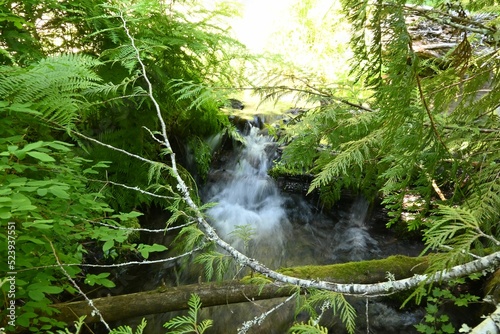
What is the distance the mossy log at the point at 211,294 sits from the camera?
9.65ft

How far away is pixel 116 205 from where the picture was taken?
3861 mm

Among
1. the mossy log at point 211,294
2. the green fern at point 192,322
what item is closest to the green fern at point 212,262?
the green fern at point 192,322

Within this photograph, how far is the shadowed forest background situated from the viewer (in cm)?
167

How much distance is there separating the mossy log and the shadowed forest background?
0.02 meters

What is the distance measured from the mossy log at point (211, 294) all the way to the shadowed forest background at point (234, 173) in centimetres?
2

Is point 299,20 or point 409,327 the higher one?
point 299,20

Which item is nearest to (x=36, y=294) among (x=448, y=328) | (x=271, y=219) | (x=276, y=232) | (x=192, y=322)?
(x=192, y=322)

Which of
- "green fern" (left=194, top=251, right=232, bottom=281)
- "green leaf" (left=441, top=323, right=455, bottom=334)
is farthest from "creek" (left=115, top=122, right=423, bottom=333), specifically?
"green fern" (left=194, top=251, right=232, bottom=281)

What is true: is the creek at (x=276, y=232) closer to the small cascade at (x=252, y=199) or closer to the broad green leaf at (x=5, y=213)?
the small cascade at (x=252, y=199)

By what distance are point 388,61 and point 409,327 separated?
13.1 ft

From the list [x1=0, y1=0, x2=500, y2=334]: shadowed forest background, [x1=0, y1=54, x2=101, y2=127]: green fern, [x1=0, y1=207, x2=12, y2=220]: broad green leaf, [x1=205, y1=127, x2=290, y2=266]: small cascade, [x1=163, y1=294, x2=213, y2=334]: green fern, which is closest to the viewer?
[x1=0, y1=207, x2=12, y2=220]: broad green leaf

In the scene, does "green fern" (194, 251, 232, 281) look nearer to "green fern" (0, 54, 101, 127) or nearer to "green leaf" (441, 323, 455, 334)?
"green fern" (0, 54, 101, 127)

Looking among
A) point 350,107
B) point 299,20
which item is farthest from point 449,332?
point 299,20

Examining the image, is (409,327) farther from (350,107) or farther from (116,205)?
(116,205)
